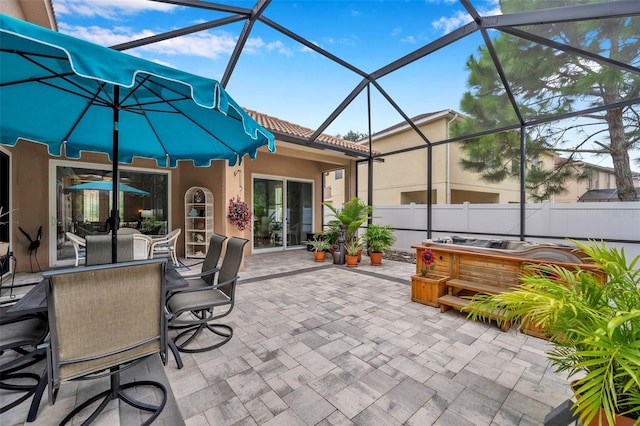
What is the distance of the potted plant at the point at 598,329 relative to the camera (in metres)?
1.11

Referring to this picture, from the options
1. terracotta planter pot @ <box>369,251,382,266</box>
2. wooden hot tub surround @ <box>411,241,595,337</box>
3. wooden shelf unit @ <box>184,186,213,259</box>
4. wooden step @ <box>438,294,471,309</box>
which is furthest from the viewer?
wooden shelf unit @ <box>184,186,213,259</box>

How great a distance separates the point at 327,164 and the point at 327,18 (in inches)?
205

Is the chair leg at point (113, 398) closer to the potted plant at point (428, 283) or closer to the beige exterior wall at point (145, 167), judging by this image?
the potted plant at point (428, 283)

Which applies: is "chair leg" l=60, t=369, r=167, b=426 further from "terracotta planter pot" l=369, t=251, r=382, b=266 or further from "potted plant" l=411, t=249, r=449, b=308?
"terracotta planter pot" l=369, t=251, r=382, b=266

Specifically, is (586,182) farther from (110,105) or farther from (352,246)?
(110,105)

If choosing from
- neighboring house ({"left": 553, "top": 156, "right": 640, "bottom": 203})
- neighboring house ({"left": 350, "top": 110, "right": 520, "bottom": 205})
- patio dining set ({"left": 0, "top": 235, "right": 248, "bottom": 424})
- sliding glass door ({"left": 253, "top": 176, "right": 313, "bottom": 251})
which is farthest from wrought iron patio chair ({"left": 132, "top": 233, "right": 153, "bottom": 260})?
neighboring house ({"left": 553, "top": 156, "right": 640, "bottom": 203})

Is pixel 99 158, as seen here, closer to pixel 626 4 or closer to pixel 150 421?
pixel 150 421

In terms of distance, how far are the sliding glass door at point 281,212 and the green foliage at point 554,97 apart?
5.02 metres

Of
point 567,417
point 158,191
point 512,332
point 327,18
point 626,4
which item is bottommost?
point 512,332

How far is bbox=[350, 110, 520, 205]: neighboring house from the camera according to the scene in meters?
8.99

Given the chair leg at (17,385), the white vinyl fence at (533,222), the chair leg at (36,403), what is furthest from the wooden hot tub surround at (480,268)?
the chair leg at (17,385)

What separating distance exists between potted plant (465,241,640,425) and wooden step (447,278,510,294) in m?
1.72

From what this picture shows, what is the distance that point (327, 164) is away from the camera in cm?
922

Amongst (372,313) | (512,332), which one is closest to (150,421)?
(372,313)
